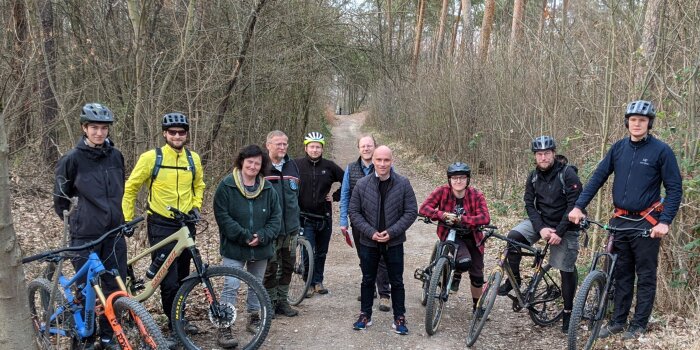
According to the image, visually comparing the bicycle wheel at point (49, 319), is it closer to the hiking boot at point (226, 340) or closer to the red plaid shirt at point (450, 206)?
the hiking boot at point (226, 340)

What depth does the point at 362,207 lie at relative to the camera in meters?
5.52

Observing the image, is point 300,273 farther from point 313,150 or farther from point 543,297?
point 543,297

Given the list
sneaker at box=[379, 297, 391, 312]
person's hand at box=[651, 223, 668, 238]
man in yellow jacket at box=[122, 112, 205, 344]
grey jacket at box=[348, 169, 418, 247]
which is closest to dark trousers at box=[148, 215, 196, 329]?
man in yellow jacket at box=[122, 112, 205, 344]

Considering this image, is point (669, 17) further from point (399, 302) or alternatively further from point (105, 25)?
point (105, 25)

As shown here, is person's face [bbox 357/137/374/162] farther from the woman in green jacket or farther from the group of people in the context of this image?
the woman in green jacket

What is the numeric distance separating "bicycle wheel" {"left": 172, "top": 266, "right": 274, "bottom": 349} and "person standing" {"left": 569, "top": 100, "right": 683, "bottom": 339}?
2.98 meters

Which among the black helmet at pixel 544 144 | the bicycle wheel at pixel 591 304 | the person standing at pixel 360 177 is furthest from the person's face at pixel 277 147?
the bicycle wheel at pixel 591 304

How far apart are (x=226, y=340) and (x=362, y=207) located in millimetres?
1782

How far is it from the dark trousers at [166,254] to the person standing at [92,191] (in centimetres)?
38

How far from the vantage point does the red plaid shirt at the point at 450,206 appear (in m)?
5.68

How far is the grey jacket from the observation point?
17.6 feet

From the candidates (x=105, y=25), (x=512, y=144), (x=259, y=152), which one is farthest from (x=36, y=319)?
(x=512, y=144)

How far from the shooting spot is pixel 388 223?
5.39 m

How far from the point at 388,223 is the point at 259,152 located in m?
1.42
